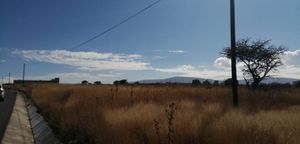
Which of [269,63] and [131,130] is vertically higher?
[269,63]

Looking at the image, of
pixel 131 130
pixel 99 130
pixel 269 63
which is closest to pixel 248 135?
pixel 131 130

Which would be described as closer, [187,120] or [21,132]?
[187,120]

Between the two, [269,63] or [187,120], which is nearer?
[187,120]

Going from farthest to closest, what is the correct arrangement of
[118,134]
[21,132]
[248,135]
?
1. [21,132]
2. [118,134]
3. [248,135]

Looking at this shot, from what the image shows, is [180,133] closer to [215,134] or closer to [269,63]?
[215,134]

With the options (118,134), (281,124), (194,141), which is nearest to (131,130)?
(118,134)

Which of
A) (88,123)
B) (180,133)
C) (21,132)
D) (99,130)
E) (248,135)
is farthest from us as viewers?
(21,132)

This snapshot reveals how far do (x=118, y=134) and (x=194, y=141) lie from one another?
1.98 m

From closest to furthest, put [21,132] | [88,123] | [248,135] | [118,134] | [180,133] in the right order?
[248,135]
[180,133]
[118,134]
[88,123]
[21,132]

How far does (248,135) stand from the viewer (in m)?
6.95

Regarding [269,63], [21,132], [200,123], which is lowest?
[21,132]

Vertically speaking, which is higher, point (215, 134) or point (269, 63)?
point (269, 63)

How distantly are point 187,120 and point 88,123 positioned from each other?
10.9ft

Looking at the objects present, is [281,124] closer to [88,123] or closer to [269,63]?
[88,123]
